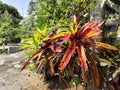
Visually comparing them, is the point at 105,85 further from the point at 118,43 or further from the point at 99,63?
the point at 118,43

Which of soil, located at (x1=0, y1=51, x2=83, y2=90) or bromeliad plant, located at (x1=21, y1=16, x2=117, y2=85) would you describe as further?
soil, located at (x1=0, y1=51, x2=83, y2=90)

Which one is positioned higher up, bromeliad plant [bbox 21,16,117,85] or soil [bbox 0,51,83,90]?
bromeliad plant [bbox 21,16,117,85]

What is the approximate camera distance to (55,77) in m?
5.56

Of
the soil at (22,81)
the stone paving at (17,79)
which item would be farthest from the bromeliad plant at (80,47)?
the stone paving at (17,79)

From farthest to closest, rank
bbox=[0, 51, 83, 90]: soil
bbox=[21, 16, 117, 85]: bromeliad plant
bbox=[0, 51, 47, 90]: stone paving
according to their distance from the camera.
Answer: bbox=[0, 51, 47, 90]: stone paving
bbox=[0, 51, 83, 90]: soil
bbox=[21, 16, 117, 85]: bromeliad plant

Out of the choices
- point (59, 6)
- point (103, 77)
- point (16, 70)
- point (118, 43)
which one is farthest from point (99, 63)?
point (16, 70)

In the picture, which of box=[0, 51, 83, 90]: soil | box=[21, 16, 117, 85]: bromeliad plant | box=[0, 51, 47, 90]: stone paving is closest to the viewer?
box=[21, 16, 117, 85]: bromeliad plant

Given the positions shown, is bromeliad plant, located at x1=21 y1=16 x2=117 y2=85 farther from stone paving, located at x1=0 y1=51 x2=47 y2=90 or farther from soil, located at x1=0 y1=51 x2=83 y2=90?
stone paving, located at x1=0 y1=51 x2=47 y2=90

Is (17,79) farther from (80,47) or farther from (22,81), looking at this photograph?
(80,47)

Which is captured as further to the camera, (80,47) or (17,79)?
(17,79)

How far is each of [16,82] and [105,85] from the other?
3369 millimetres

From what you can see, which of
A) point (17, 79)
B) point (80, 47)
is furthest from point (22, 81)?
point (80, 47)

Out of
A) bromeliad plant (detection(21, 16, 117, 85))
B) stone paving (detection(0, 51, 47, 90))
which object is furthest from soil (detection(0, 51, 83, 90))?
bromeliad plant (detection(21, 16, 117, 85))

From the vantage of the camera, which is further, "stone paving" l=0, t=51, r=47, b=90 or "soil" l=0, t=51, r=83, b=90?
"stone paving" l=0, t=51, r=47, b=90
